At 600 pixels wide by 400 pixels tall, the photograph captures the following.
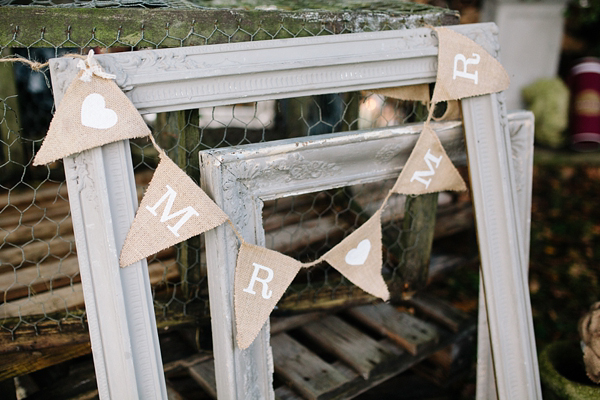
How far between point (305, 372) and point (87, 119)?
899 millimetres

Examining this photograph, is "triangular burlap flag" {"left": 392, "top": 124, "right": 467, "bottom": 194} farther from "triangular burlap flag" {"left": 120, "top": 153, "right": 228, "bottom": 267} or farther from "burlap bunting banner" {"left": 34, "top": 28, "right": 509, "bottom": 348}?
"triangular burlap flag" {"left": 120, "top": 153, "right": 228, "bottom": 267}

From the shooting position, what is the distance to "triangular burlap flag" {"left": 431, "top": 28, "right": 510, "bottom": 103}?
110 cm

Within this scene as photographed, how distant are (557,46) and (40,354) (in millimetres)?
4209

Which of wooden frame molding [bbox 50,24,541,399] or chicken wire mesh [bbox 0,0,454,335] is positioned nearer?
wooden frame molding [bbox 50,24,541,399]

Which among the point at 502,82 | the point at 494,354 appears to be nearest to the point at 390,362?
the point at 494,354

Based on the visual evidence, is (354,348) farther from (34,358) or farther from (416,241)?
(34,358)

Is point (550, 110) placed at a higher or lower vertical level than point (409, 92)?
lower

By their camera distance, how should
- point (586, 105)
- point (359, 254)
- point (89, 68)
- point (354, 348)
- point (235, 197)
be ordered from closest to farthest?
point (89, 68)
point (235, 197)
point (359, 254)
point (354, 348)
point (586, 105)

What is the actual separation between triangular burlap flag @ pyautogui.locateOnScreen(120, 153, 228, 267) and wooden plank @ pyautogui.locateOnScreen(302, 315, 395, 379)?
0.73 metres

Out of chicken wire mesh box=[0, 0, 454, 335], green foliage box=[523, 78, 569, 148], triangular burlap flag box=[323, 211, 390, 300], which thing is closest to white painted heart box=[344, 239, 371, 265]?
triangular burlap flag box=[323, 211, 390, 300]

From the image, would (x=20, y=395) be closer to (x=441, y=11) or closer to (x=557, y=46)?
(x=441, y=11)

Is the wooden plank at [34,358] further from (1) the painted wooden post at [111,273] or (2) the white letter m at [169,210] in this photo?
(2) the white letter m at [169,210]

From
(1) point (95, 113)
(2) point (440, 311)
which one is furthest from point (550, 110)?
(1) point (95, 113)

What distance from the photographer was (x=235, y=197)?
3.15 ft
